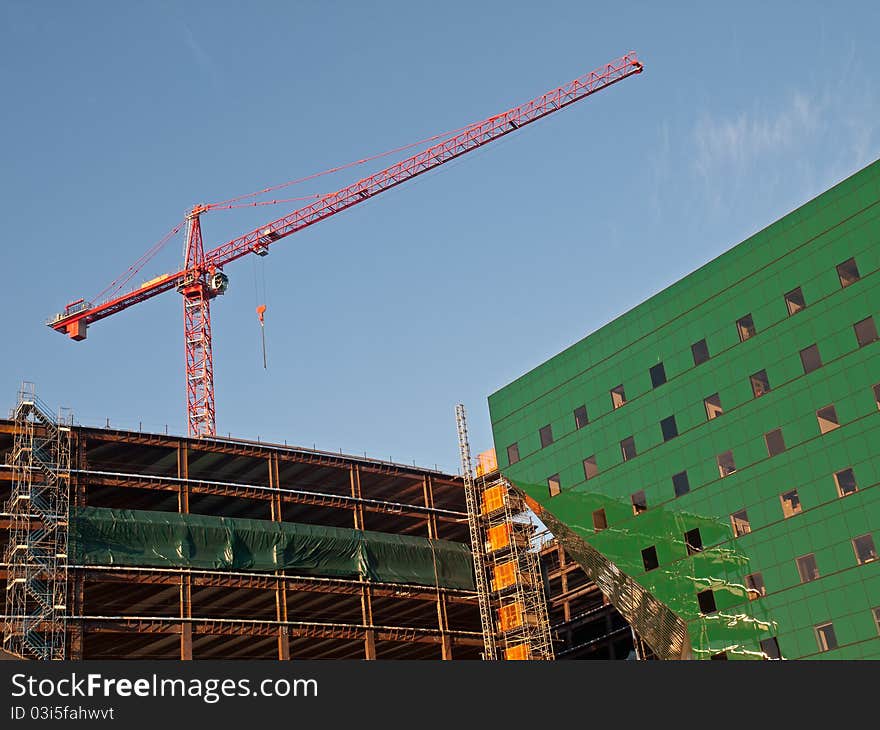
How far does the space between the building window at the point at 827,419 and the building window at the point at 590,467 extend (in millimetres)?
15128

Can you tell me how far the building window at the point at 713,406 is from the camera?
208ft

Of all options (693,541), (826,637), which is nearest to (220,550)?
(693,541)

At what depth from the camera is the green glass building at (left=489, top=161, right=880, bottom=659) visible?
56594mm

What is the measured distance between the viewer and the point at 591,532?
6919cm

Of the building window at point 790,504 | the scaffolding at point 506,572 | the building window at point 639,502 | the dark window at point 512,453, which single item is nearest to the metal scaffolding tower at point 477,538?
the scaffolding at point 506,572

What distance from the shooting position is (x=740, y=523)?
60.8 m

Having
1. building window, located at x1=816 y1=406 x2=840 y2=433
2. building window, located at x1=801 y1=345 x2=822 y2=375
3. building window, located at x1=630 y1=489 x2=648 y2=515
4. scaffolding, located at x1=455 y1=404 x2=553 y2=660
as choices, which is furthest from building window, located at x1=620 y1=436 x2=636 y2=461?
scaffolding, located at x1=455 y1=404 x2=553 y2=660

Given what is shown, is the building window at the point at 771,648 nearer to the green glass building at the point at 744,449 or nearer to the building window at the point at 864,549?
the green glass building at the point at 744,449

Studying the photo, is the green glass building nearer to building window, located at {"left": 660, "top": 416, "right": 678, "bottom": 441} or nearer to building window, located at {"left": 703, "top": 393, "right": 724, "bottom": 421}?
building window, located at {"left": 703, "top": 393, "right": 724, "bottom": 421}

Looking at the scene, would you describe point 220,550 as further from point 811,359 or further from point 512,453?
point 811,359

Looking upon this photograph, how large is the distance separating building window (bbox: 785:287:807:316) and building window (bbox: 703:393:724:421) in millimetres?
6228

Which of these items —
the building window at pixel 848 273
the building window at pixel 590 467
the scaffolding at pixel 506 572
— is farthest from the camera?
the scaffolding at pixel 506 572

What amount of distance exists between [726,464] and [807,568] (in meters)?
7.39

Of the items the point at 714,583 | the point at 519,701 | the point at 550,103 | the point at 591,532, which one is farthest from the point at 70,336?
the point at 519,701
